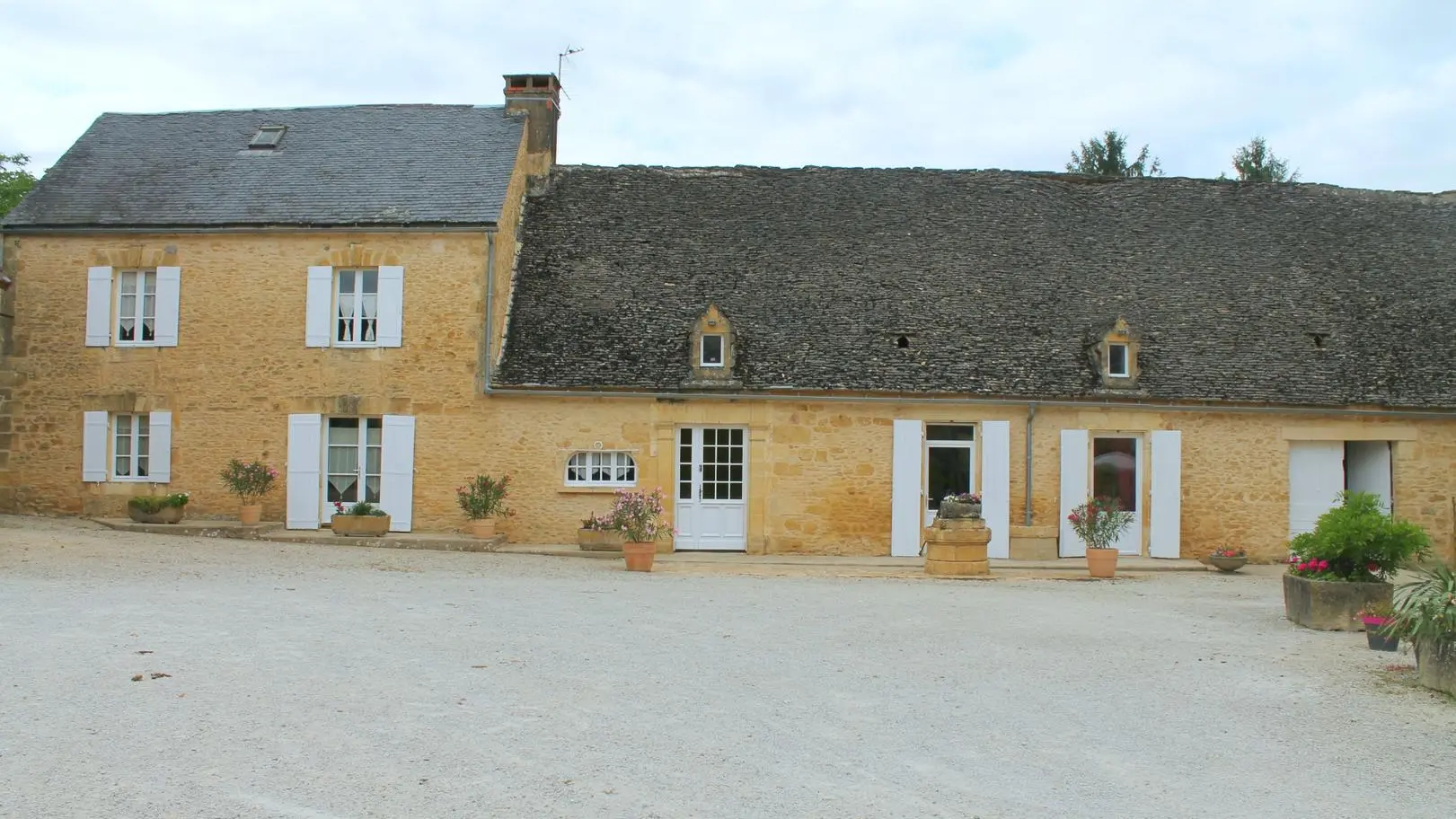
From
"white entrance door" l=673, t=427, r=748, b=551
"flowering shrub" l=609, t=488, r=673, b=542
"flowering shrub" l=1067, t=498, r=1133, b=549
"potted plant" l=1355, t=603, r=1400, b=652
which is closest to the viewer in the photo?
"potted plant" l=1355, t=603, r=1400, b=652

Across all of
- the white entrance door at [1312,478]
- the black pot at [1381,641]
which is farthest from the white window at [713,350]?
the black pot at [1381,641]

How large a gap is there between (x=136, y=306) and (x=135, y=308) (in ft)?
0.16

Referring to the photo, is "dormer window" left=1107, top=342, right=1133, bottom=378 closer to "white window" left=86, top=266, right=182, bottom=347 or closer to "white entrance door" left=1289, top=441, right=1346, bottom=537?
"white entrance door" left=1289, top=441, right=1346, bottom=537

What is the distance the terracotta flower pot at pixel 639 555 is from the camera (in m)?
14.1

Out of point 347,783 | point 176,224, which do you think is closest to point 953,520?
point 347,783

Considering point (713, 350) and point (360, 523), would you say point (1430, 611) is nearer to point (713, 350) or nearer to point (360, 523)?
point (713, 350)

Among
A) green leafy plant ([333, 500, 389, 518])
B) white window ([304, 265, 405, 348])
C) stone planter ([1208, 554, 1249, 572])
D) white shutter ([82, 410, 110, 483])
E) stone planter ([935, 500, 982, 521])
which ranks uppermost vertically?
white window ([304, 265, 405, 348])

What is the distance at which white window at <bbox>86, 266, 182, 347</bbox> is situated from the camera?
17.4 m

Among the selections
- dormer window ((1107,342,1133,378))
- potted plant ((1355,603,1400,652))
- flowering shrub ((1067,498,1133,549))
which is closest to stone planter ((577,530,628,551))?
flowering shrub ((1067,498,1133,549))

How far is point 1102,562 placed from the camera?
14.9m

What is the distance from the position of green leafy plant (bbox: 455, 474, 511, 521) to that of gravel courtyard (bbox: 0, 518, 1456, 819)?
4.52 m

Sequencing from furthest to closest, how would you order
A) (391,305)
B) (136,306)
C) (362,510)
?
(136,306) < (391,305) < (362,510)

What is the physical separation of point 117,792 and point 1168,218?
1840 cm

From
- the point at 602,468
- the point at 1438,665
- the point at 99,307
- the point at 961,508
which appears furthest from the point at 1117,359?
the point at 99,307
